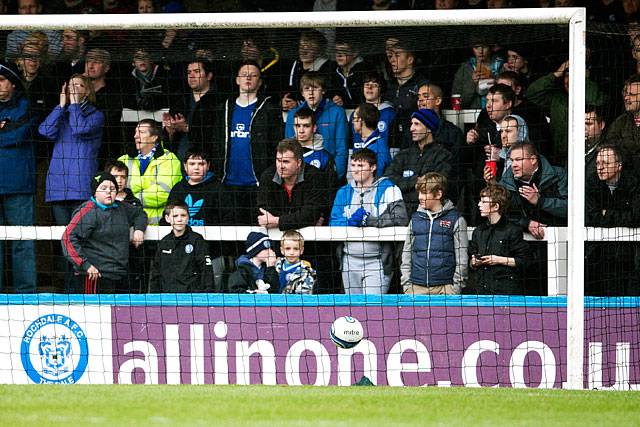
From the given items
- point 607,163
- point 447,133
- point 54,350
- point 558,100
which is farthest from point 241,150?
point 607,163

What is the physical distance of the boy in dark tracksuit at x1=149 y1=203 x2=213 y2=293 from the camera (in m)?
9.38

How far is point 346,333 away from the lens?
861 cm

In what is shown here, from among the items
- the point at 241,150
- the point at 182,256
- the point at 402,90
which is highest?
the point at 402,90

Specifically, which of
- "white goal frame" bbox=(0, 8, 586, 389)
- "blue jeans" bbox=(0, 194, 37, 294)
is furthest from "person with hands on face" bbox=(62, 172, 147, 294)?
"white goal frame" bbox=(0, 8, 586, 389)

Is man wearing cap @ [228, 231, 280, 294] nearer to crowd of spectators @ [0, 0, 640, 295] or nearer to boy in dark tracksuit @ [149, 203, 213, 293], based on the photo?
crowd of spectators @ [0, 0, 640, 295]

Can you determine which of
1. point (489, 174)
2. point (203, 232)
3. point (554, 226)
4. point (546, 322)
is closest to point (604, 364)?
point (546, 322)

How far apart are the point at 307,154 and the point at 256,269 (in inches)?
42.0

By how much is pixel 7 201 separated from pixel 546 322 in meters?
4.72

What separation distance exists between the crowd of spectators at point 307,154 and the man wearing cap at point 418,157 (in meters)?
0.02

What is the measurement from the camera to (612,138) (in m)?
9.08

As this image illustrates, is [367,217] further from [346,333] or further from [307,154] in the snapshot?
[346,333]

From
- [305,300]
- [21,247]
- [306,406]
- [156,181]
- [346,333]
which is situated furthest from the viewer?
[21,247]

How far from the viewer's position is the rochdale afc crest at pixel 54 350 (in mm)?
9031

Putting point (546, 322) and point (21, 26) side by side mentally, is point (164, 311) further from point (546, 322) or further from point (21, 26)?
point (546, 322)
